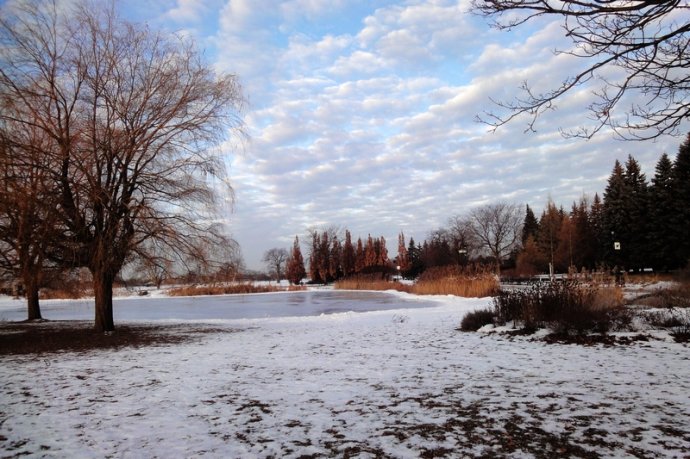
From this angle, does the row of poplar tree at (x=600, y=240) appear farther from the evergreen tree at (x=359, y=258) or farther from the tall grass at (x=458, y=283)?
the tall grass at (x=458, y=283)

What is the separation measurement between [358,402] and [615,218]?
160ft

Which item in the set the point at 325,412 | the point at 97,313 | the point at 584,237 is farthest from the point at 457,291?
the point at 584,237

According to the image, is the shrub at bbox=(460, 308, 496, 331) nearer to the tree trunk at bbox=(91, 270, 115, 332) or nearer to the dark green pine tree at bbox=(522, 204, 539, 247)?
the tree trunk at bbox=(91, 270, 115, 332)

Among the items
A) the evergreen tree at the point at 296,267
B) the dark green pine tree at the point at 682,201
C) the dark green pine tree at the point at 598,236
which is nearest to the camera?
the dark green pine tree at the point at 682,201

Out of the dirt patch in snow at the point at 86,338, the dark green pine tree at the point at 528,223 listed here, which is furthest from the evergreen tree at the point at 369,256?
the dirt patch in snow at the point at 86,338

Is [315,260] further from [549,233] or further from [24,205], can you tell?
[24,205]

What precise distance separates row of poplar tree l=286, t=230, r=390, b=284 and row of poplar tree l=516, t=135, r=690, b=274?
26427 millimetres

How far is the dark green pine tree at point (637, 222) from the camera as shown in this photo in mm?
41875

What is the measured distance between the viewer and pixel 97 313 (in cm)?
1281

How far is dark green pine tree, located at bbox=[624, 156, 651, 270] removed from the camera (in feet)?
137

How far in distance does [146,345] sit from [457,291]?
19.0 meters

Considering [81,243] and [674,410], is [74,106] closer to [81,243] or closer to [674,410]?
[81,243]

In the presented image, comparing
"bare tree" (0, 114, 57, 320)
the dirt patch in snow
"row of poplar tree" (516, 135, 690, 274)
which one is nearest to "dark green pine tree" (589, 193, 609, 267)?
"row of poplar tree" (516, 135, 690, 274)

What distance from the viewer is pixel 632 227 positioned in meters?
43.4
